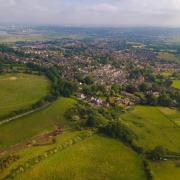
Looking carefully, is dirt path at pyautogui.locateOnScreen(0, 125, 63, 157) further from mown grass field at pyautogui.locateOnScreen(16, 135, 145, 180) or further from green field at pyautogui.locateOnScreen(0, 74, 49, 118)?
green field at pyautogui.locateOnScreen(0, 74, 49, 118)

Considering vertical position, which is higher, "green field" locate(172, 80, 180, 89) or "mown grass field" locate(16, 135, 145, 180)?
"mown grass field" locate(16, 135, 145, 180)

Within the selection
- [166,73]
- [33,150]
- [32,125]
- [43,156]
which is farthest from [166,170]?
[166,73]

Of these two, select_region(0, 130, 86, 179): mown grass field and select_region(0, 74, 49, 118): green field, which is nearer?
select_region(0, 130, 86, 179): mown grass field

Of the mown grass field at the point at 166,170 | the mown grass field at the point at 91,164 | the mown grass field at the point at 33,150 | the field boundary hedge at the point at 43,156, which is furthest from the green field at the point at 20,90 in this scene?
the mown grass field at the point at 166,170

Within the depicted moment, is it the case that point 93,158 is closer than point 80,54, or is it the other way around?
point 93,158

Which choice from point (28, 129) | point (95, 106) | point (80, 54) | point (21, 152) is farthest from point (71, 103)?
point (80, 54)

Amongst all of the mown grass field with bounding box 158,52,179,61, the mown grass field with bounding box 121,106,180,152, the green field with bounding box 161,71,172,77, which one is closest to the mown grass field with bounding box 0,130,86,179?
the mown grass field with bounding box 121,106,180,152

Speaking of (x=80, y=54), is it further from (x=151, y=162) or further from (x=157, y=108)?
(x=151, y=162)
